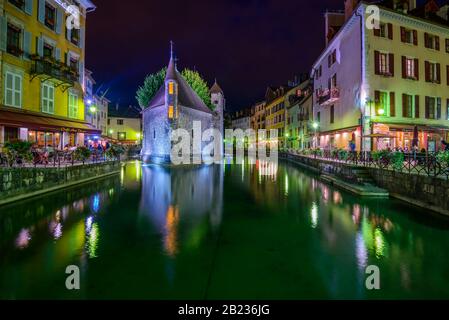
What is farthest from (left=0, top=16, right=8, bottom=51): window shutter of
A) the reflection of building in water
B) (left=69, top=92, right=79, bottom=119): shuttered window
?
the reflection of building in water

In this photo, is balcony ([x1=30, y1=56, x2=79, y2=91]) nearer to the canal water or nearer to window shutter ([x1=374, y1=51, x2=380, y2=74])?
the canal water

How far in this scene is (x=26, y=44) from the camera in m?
19.6

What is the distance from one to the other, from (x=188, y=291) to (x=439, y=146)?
30.7m

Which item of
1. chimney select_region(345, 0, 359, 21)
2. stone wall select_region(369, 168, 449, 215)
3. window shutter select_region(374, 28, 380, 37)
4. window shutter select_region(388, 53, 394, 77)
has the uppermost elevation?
chimney select_region(345, 0, 359, 21)

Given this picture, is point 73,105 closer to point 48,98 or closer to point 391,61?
point 48,98

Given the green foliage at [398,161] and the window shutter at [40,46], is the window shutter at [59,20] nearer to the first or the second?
the window shutter at [40,46]

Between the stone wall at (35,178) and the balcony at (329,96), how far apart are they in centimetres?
2399

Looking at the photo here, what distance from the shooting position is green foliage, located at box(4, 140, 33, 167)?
13773 mm

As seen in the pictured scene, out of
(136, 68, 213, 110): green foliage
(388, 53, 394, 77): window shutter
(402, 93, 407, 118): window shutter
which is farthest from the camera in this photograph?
(136, 68, 213, 110): green foliage

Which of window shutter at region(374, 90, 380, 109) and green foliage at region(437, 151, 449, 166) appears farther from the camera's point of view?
window shutter at region(374, 90, 380, 109)

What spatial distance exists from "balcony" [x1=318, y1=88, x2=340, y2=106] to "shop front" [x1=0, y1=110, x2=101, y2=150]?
76.3 feet

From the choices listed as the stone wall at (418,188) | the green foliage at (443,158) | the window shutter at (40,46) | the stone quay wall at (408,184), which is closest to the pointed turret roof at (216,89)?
the window shutter at (40,46)

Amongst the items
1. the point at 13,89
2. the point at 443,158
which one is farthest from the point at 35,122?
the point at 443,158

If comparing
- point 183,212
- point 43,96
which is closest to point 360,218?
point 183,212
